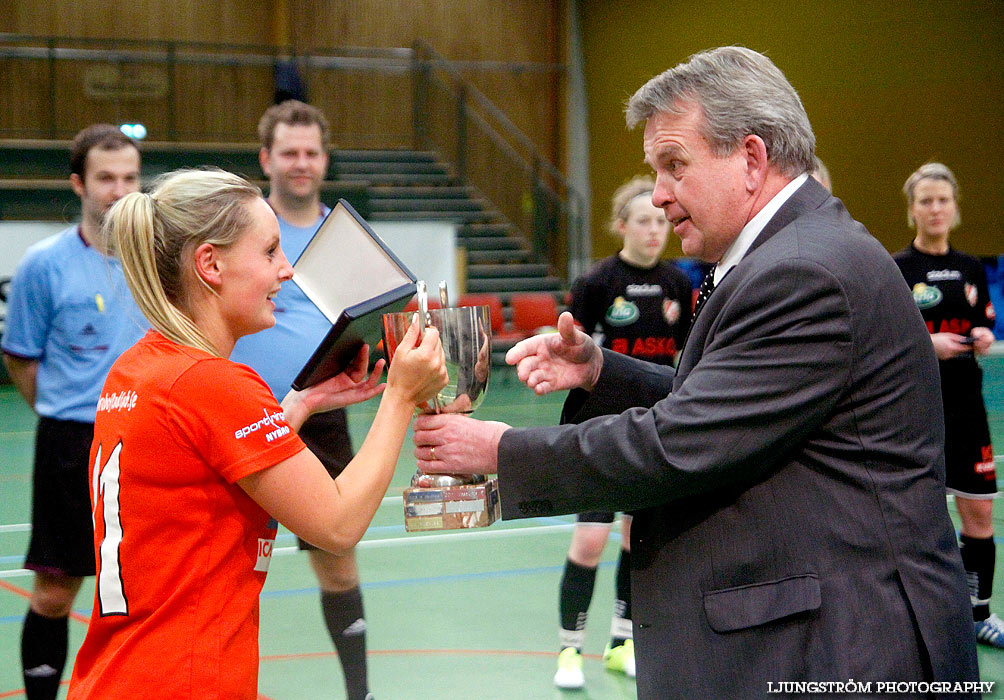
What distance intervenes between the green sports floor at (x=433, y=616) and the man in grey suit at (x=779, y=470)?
2.35 m

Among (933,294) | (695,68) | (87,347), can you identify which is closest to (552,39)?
(933,294)

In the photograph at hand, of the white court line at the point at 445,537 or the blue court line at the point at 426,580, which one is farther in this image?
the white court line at the point at 445,537

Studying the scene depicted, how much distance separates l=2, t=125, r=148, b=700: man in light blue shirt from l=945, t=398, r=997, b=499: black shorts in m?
3.26

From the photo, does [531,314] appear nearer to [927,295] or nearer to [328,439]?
[927,295]

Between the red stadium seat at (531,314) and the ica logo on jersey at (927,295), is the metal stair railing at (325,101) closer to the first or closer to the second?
the red stadium seat at (531,314)

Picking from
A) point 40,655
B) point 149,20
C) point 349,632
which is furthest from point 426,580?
point 149,20

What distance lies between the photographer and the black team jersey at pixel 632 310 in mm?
4750

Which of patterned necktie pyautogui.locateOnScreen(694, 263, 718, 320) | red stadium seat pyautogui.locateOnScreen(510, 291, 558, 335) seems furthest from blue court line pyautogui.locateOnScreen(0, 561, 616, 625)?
red stadium seat pyautogui.locateOnScreen(510, 291, 558, 335)

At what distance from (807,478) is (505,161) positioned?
17037 millimetres

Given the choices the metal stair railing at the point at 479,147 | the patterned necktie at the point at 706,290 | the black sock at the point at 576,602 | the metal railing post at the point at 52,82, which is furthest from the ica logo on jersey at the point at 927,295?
the metal railing post at the point at 52,82

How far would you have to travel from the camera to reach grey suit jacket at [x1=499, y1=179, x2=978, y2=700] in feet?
5.28

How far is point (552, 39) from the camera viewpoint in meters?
19.5

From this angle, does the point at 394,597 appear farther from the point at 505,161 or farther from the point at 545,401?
the point at 505,161

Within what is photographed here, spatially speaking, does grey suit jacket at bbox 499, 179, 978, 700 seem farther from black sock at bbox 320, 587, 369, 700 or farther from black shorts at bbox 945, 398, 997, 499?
black shorts at bbox 945, 398, 997, 499
